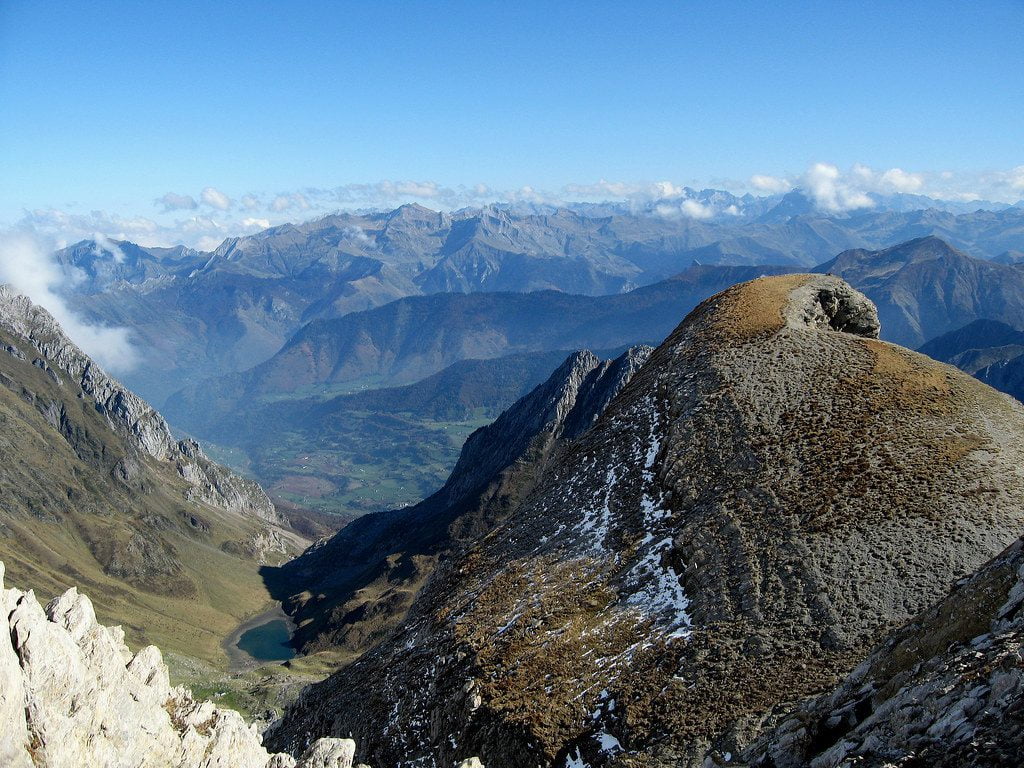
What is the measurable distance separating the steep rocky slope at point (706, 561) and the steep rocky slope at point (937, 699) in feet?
16.3

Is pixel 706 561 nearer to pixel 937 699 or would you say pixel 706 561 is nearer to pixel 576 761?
pixel 576 761

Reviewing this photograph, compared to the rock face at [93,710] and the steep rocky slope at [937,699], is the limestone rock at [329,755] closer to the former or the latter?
the rock face at [93,710]

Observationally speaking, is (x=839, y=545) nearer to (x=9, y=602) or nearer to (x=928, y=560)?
(x=928, y=560)

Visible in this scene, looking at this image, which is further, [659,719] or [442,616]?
[442,616]

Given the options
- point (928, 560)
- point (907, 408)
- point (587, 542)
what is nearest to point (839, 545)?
point (928, 560)

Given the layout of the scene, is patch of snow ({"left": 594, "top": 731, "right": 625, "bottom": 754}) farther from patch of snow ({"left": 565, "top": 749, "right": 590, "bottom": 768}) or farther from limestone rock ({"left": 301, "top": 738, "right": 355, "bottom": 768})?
limestone rock ({"left": 301, "top": 738, "right": 355, "bottom": 768})

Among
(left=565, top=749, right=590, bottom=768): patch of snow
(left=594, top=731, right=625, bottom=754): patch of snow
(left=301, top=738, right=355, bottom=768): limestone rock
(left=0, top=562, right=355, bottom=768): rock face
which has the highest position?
(left=0, top=562, right=355, bottom=768): rock face

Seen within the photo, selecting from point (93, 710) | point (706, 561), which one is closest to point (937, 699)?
point (706, 561)

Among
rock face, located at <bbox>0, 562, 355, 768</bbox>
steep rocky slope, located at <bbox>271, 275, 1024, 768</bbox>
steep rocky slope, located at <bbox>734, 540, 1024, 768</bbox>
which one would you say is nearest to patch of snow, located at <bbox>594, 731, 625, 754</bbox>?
steep rocky slope, located at <bbox>271, 275, 1024, 768</bbox>

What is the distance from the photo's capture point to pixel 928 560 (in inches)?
1128

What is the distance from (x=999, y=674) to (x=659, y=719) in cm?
1391

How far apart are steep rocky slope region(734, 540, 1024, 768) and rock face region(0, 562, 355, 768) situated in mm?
16163

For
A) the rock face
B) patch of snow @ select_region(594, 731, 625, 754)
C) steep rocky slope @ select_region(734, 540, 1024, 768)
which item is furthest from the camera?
patch of snow @ select_region(594, 731, 625, 754)

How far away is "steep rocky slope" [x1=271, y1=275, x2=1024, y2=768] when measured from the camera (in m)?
27.5
